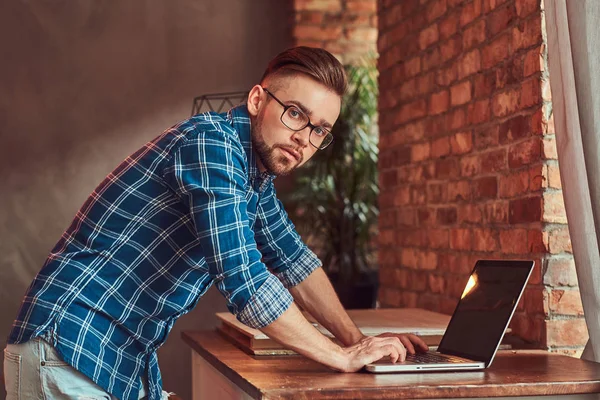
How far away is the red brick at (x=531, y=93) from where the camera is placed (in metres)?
2.09

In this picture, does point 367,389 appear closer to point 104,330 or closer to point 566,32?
point 104,330

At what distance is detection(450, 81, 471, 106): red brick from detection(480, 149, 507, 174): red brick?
0.21 metres

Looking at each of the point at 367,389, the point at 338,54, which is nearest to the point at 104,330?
the point at 367,389

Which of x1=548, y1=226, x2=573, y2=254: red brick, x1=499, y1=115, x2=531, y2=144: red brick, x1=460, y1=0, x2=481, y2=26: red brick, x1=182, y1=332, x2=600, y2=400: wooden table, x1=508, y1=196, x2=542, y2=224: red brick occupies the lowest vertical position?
x1=182, y1=332, x2=600, y2=400: wooden table

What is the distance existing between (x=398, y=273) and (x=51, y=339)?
5.48 feet

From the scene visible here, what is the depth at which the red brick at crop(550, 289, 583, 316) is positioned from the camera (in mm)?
2086

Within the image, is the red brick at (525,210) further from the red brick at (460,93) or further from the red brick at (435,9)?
the red brick at (435,9)

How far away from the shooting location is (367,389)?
1.46m

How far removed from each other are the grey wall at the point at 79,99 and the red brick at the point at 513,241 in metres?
1.86

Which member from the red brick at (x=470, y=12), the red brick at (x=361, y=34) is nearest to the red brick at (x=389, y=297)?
the red brick at (x=470, y=12)

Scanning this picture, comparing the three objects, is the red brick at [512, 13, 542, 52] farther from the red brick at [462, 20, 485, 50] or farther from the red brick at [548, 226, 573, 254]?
the red brick at [548, 226, 573, 254]

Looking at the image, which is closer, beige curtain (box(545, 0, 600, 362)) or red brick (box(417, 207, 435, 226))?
beige curtain (box(545, 0, 600, 362))

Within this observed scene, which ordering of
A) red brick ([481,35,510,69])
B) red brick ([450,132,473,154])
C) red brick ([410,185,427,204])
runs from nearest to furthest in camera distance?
red brick ([481,35,510,69]), red brick ([450,132,473,154]), red brick ([410,185,427,204])

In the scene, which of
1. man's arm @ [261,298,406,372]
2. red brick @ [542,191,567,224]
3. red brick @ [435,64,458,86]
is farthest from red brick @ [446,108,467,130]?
man's arm @ [261,298,406,372]
